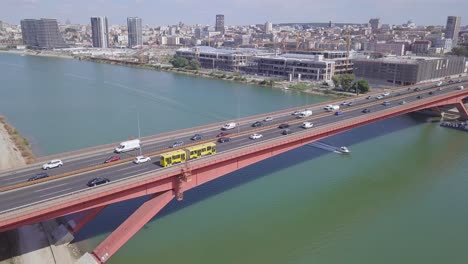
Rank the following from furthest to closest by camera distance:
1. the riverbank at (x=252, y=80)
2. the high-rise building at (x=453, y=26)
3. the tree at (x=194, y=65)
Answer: the high-rise building at (x=453, y=26) < the tree at (x=194, y=65) < the riverbank at (x=252, y=80)

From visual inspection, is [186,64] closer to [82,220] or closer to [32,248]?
[82,220]

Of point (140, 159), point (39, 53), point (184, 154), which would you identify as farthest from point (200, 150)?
point (39, 53)

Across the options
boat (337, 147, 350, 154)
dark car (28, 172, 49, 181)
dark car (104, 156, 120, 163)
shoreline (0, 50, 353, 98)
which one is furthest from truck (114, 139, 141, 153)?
shoreline (0, 50, 353, 98)

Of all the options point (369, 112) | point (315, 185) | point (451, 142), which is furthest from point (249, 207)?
point (451, 142)

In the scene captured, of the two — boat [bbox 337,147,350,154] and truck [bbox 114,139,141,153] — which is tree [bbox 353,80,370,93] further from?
truck [bbox 114,139,141,153]

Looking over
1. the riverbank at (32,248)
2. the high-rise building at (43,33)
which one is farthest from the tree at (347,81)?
the high-rise building at (43,33)

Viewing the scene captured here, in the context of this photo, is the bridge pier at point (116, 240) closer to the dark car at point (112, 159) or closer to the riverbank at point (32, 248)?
the riverbank at point (32, 248)
